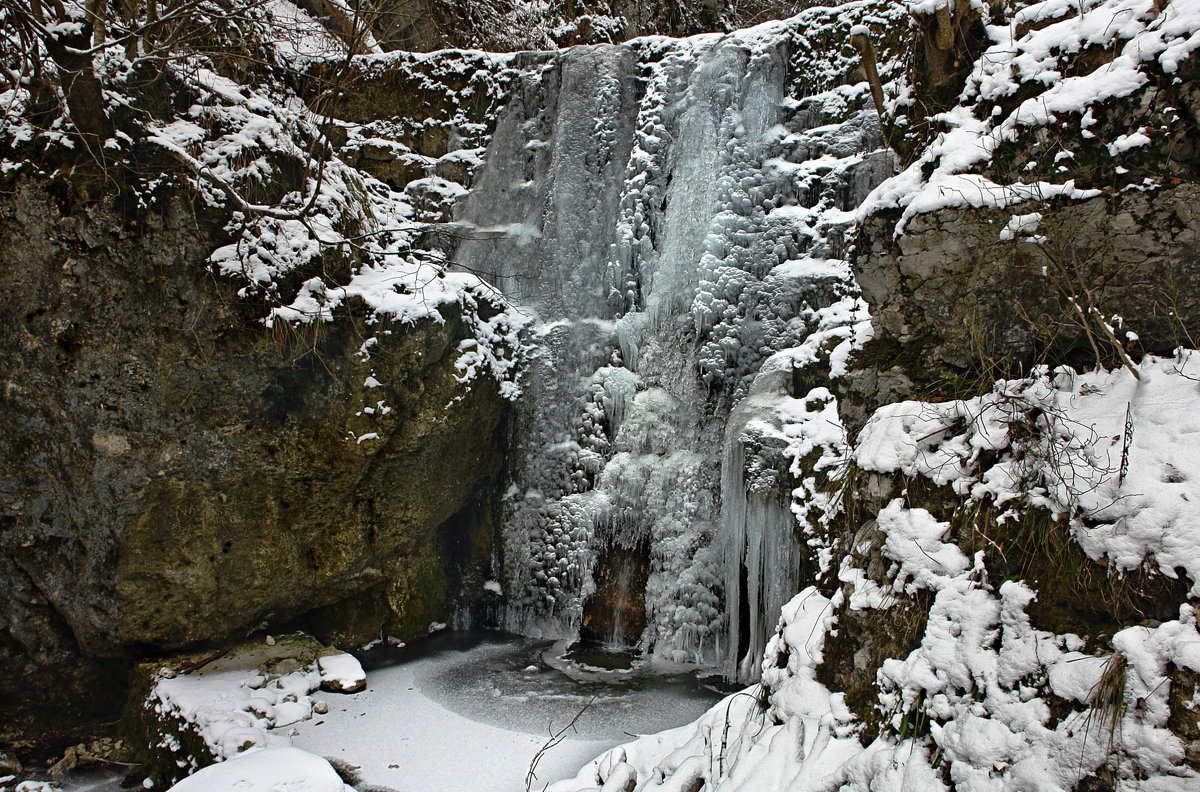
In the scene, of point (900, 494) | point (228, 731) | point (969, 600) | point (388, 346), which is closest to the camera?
point (969, 600)

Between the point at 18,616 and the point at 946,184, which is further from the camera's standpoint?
the point at 18,616

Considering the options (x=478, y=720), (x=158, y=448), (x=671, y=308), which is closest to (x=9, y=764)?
(x=158, y=448)

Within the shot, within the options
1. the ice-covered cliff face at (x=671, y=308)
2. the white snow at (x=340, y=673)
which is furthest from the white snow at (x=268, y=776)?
the ice-covered cliff face at (x=671, y=308)

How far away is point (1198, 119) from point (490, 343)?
4.85 meters

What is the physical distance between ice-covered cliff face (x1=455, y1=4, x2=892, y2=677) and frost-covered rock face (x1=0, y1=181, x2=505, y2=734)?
1467mm

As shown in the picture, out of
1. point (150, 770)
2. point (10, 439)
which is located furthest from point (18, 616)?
point (150, 770)

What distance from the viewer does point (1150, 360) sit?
220 centimetres

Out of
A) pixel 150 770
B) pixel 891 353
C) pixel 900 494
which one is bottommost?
pixel 150 770

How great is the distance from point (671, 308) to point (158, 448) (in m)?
3.99

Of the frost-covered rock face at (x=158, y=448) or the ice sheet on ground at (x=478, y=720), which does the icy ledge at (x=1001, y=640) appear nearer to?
the ice sheet on ground at (x=478, y=720)

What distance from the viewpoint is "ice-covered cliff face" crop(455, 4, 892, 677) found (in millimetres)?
5344

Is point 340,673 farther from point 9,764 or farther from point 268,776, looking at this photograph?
point 9,764

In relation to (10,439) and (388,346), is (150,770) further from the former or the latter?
(388,346)

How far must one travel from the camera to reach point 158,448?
4.62m
